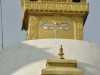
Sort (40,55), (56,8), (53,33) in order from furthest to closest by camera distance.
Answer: (56,8) → (53,33) → (40,55)

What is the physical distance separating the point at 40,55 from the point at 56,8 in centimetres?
501

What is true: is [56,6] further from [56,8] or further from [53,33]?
[53,33]

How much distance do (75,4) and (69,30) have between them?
994 mm

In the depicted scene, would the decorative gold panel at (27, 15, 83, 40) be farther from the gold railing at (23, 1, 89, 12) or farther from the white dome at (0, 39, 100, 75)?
the white dome at (0, 39, 100, 75)

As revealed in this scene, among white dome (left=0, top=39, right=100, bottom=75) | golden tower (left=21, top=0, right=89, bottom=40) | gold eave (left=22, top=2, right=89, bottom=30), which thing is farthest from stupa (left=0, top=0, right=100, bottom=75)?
gold eave (left=22, top=2, right=89, bottom=30)

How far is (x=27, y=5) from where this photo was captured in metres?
14.3

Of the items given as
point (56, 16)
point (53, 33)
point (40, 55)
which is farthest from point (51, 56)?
point (56, 16)

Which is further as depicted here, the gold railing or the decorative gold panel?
the gold railing

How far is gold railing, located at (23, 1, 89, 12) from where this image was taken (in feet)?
46.7

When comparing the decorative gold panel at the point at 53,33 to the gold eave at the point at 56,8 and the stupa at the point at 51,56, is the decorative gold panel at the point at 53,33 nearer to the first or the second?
the stupa at the point at 51,56

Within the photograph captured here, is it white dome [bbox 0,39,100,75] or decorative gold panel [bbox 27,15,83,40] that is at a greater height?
decorative gold panel [bbox 27,15,83,40]

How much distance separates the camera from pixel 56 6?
14328 mm

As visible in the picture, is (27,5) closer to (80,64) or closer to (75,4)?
(75,4)

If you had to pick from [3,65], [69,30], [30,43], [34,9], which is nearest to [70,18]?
[69,30]
